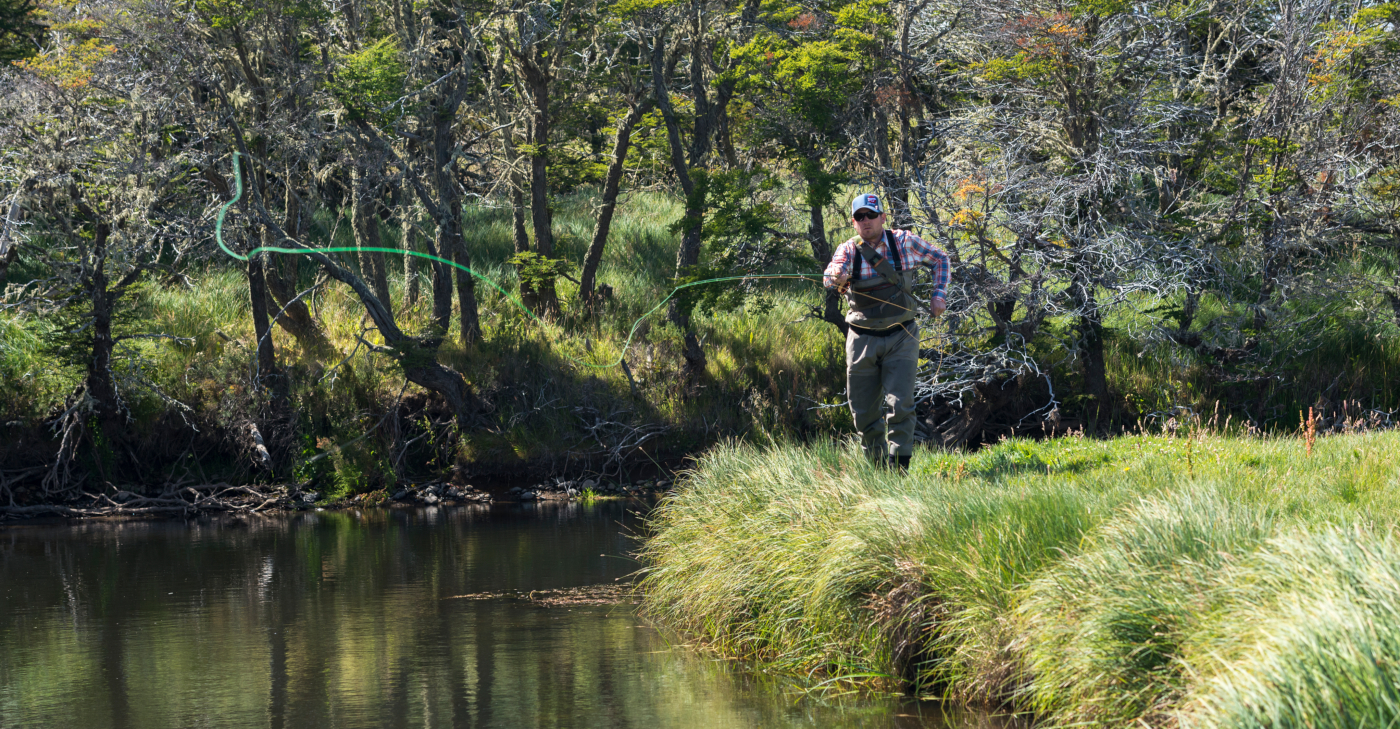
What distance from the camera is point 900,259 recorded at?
8.34 meters

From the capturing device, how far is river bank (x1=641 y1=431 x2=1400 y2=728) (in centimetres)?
379

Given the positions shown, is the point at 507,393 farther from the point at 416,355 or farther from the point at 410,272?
the point at 410,272

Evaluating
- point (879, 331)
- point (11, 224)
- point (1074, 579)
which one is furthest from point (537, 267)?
point (1074, 579)

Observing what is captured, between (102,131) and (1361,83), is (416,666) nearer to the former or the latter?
(102,131)

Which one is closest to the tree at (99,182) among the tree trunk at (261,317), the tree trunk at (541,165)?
the tree trunk at (261,317)

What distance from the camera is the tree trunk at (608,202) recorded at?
711 inches

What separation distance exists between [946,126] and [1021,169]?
1.75m

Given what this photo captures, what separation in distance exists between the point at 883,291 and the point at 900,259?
24 centimetres

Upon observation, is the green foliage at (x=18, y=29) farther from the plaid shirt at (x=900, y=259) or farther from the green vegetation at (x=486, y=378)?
the plaid shirt at (x=900, y=259)

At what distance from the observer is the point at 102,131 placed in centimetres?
1472

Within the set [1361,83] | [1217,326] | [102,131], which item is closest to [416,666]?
[102,131]

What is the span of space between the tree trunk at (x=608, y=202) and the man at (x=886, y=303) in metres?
10.0

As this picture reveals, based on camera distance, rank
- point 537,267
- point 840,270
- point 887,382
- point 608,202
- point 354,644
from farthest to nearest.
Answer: point 608,202 < point 537,267 < point 887,382 < point 840,270 < point 354,644

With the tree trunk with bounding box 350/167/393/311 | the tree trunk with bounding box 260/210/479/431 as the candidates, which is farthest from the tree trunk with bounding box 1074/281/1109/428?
the tree trunk with bounding box 350/167/393/311
